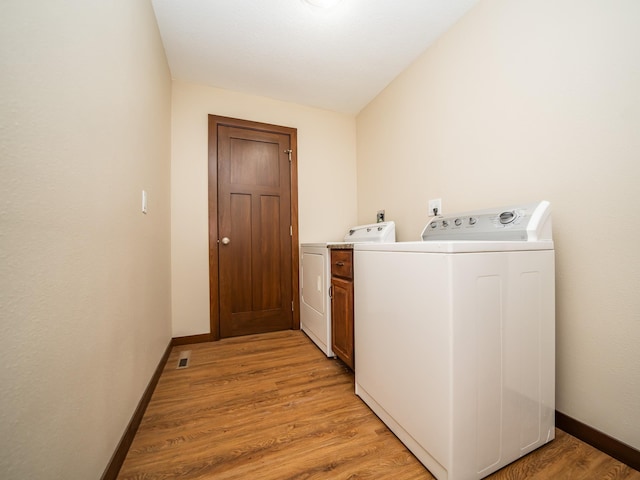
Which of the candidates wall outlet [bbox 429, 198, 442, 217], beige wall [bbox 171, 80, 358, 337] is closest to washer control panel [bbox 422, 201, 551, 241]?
wall outlet [bbox 429, 198, 442, 217]

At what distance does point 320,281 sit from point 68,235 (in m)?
1.52

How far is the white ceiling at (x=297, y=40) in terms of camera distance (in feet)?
4.97

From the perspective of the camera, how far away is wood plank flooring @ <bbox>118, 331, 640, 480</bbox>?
92 centimetres

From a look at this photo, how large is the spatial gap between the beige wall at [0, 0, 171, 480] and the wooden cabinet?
3.69 ft

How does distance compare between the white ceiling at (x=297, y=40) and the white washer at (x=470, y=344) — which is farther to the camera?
the white ceiling at (x=297, y=40)

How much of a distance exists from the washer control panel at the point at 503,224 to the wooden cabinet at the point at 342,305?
60 cm

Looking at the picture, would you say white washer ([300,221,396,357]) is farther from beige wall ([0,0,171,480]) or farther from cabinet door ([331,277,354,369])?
beige wall ([0,0,171,480])

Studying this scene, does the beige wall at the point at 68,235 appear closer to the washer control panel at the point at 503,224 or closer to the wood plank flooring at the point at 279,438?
the wood plank flooring at the point at 279,438

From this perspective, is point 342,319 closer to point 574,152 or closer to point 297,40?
point 574,152

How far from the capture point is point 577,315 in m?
1.08

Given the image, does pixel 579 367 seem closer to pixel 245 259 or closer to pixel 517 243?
pixel 517 243

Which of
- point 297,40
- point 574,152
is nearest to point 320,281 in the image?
point 574,152

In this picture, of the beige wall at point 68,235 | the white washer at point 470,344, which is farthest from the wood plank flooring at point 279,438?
the beige wall at point 68,235

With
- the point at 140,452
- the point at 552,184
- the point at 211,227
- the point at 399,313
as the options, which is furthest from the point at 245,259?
the point at 552,184
